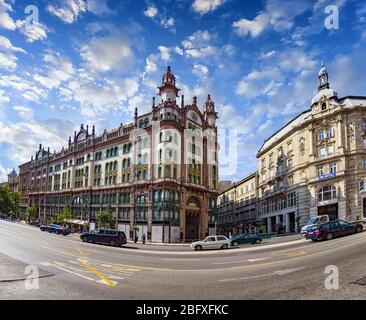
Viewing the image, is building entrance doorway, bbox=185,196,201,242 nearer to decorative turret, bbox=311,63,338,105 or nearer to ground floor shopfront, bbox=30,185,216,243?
ground floor shopfront, bbox=30,185,216,243

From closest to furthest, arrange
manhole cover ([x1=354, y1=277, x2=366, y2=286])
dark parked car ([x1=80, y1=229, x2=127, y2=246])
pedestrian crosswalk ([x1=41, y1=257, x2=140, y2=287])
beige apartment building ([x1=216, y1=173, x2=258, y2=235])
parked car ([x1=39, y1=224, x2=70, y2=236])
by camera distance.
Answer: manhole cover ([x1=354, y1=277, x2=366, y2=286]) → pedestrian crosswalk ([x1=41, y1=257, x2=140, y2=287]) → dark parked car ([x1=80, y1=229, x2=127, y2=246]) → parked car ([x1=39, y1=224, x2=70, y2=236]) → beige apartment building ([x1=216, y1=173, x2=258, y2=235])

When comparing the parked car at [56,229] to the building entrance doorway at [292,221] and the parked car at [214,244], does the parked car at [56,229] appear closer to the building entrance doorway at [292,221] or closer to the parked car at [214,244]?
the parked car at [214,244]

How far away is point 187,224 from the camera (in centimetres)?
5575

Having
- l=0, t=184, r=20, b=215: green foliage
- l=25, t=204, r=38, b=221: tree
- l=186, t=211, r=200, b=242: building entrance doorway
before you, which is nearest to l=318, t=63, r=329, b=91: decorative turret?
l=186, t=211, r=200, b=242: building entrance doorway

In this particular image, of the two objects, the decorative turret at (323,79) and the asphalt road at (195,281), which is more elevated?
the decorative turret at (323,79)

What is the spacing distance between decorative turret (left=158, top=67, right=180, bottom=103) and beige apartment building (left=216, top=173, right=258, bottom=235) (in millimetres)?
32010

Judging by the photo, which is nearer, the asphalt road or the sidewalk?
the asphalt road

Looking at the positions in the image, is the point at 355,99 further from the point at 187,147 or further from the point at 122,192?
the point at 122,192

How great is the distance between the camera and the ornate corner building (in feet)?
175

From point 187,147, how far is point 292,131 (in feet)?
69.7

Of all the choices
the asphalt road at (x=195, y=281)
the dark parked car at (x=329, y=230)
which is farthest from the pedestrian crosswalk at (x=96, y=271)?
the dark parked car at (x=329, y=230)

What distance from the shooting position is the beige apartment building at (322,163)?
45.6 meters

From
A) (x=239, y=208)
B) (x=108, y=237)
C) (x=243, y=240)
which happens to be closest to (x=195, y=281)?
(x=243, y=240)

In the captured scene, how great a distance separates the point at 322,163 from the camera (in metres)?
49.7
